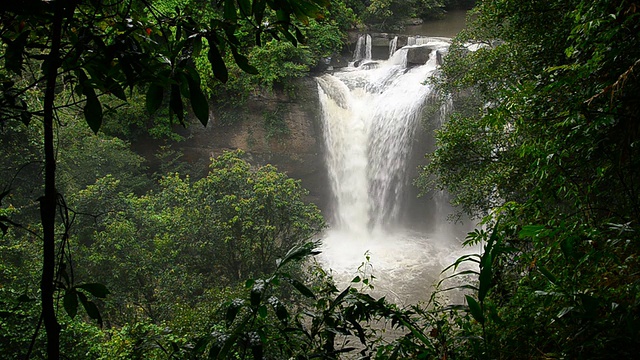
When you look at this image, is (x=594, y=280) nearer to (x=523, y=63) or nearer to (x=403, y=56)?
(x=523, y=63)

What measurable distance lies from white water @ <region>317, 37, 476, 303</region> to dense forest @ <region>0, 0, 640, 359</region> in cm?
157

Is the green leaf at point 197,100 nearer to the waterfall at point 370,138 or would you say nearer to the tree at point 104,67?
the tree at point 104,67

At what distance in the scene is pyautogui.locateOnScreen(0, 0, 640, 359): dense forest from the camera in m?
1.05

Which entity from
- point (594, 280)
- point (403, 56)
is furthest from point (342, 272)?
point (594, 280)

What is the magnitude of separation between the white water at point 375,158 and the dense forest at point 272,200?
1.57 metres

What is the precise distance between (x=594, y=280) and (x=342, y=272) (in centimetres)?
873

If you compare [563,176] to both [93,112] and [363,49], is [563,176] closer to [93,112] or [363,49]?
[93,112]

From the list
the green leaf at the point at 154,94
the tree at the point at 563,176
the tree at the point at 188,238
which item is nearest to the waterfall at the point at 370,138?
the tree at the point at 188,238

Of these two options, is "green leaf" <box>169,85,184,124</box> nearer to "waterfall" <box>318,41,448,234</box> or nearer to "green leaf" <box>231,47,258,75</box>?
"green leaf" <box>231,47,258,75</box>

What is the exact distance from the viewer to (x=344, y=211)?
13367mm

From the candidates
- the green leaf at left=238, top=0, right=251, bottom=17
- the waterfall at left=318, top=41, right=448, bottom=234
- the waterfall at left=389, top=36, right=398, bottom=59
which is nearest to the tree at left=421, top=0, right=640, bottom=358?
the green leaf at left=238, top=0, right=251, bottom=17

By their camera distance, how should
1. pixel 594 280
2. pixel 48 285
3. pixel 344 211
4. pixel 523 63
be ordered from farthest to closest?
pixel 344 211, pixel 523 63, pixel 594 280, pixel 48 285

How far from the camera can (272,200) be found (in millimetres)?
8352

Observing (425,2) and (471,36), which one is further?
(425,2)
